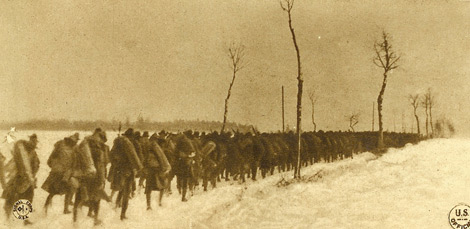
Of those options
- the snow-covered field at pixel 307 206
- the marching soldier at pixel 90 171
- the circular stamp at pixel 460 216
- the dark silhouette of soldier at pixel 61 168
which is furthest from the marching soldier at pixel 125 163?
the circular stamp at pixel 460 216

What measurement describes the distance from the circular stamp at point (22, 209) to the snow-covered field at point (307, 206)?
0.72ft

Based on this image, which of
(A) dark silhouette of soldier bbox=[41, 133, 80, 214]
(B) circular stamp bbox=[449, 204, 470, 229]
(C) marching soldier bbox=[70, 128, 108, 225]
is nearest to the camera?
(C) marching soldier bbox=[70, 128, 108, 225]

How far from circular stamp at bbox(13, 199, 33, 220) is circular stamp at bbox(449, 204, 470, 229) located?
27.0ft

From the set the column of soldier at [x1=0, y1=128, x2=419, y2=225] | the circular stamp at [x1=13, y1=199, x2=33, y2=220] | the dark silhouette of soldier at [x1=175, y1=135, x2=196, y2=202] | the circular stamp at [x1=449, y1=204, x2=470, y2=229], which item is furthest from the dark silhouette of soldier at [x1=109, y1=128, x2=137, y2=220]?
the circular stamp at [x1=449, y1=204, x2=470, y2=229]

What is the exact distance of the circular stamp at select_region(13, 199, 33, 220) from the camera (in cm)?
708

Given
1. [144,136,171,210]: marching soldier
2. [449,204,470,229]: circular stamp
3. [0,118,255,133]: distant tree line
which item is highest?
[0,118,255,133]: distant tree line

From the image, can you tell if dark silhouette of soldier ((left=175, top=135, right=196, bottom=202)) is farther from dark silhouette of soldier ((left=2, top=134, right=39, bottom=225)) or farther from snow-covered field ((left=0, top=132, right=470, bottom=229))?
dark silhouette of soldier ((left=2, top=134, right=39, bottom=225))

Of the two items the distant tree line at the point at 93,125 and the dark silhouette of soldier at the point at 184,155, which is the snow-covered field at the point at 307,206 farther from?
the dark silhouette of soldier at the point at 184,155

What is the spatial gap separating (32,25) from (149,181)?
17.4ft

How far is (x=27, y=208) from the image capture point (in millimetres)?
7133

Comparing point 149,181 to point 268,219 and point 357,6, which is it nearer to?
point 268,219

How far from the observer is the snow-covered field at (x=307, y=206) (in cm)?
716

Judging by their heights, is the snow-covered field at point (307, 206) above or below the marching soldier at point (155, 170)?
below

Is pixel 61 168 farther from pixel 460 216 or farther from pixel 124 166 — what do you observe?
pixel 460 216
